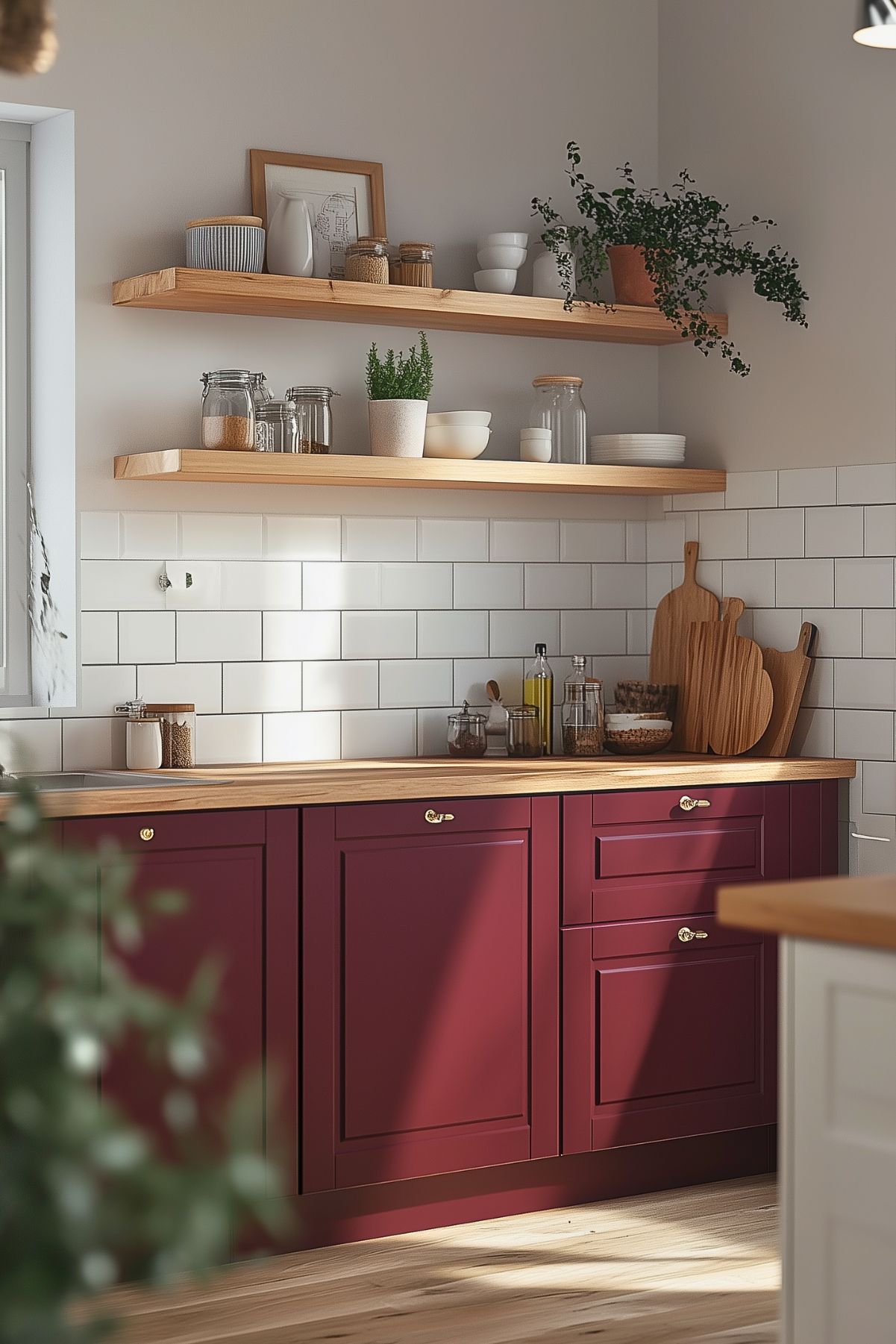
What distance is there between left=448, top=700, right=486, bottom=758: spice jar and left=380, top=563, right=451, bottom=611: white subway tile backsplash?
0.30 metres

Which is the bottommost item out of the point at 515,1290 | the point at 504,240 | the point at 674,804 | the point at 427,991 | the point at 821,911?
the point at 515,1290

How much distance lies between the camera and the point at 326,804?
3.40 m

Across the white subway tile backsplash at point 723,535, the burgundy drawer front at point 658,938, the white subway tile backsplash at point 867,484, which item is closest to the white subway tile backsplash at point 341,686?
the burgundy drawer front at point 658,938

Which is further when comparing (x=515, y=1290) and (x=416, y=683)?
(x=416, y=683)

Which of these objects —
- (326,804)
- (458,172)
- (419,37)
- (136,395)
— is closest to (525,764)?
(326,804)

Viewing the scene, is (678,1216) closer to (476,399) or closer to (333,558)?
(333,558)

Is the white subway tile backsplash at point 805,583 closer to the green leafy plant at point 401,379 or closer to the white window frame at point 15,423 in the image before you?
the green leafy plant at point 401,379

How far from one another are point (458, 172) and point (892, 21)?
218cm

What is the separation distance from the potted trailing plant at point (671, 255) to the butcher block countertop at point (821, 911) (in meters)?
2.44

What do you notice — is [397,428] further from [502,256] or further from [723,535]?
[723,535]

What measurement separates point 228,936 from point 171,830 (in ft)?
0.81

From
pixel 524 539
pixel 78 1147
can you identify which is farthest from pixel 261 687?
pixel 78 1147

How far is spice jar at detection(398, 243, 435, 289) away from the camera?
3994mm

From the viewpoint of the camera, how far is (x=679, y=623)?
4.48m
